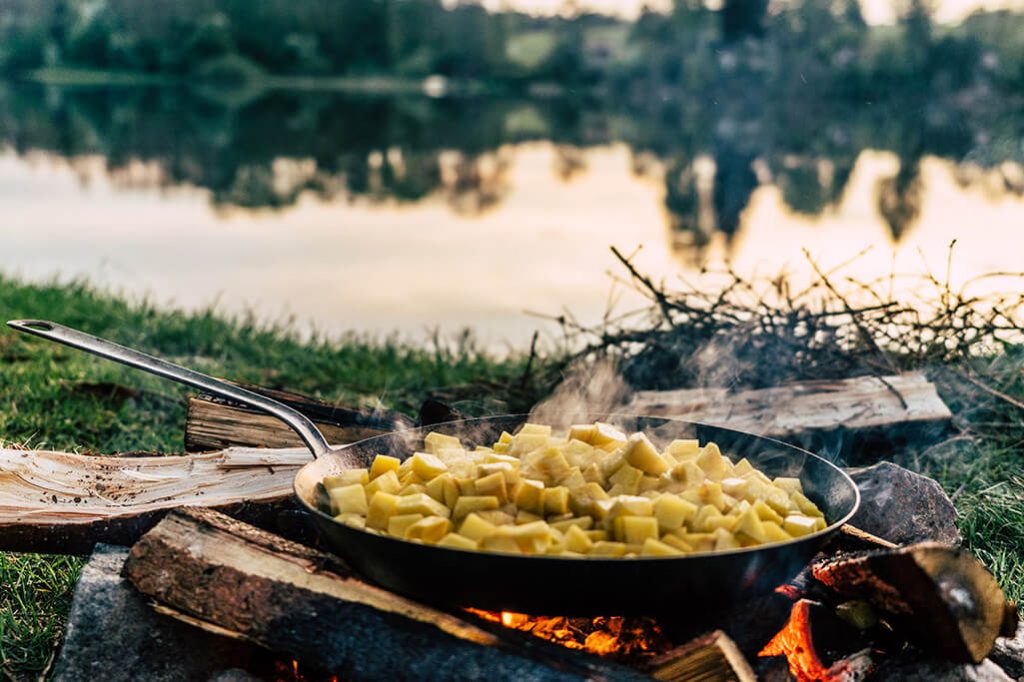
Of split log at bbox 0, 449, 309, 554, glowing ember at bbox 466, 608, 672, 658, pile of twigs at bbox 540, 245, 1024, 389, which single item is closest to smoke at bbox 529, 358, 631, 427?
pile of twigs at bbox 540, 245, 1024, 389

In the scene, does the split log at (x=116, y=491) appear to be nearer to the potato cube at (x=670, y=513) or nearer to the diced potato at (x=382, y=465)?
the diced potato at (x=382, y=465)

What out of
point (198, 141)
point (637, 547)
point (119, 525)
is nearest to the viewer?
point (637, 547)

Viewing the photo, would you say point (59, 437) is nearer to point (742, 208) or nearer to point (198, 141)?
point (742, 208)

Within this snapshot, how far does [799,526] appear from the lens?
2443 mm

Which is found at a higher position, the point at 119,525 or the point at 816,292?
the point at 816,292

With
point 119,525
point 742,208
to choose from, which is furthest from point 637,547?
point 742,208

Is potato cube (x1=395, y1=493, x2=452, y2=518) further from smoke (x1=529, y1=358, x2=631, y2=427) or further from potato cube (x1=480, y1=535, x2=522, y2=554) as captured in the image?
smoke (x1=529, y1=358, x2=631, y2=427)

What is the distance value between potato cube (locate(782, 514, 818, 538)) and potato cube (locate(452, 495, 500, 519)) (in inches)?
28.3

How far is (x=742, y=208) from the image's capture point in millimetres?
14922

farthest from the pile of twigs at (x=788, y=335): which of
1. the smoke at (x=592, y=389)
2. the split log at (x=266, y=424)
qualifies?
the split log at (x=266, y=424)

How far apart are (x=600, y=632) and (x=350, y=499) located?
745 millimetres

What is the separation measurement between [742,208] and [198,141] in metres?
16.6

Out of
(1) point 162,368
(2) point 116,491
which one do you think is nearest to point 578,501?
(1) point 162,368

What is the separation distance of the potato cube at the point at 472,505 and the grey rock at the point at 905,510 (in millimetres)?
1535
